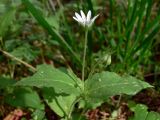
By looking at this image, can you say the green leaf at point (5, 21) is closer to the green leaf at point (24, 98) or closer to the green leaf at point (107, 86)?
the green leaf at point (24, 98)

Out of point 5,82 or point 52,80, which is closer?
point 52,80

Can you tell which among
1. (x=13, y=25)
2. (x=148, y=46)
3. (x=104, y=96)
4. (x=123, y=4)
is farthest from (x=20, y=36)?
(x=104, y=96)

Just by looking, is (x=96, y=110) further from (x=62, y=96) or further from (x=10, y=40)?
(x=10, y=40)

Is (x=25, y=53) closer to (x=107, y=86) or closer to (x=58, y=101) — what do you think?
(x=58, y=101)

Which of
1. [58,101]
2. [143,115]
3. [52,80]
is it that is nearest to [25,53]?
[58,101]

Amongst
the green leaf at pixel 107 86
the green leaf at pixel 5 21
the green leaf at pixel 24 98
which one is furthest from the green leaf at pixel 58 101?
the green leaf at pixel 5 21
